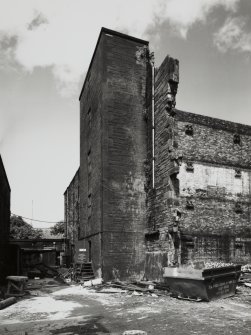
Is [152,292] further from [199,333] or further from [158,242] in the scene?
[199,333]

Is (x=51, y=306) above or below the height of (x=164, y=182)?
below

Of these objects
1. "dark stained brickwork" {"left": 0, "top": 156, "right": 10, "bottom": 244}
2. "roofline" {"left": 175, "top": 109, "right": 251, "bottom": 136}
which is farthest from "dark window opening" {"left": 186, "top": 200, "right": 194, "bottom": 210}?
"dark stained brickwork" {"left": 0, "top": 156, "right": 10, "bottom": 244}

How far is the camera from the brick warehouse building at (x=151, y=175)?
63.1ft

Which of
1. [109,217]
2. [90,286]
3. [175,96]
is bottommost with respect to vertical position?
[90,286]

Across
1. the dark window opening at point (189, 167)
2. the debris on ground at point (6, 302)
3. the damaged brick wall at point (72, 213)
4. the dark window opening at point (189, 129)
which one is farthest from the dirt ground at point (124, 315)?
the damaged brick wall at point (72, 213)

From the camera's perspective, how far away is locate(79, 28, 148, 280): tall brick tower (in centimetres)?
1969

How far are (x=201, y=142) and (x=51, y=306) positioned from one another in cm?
1502

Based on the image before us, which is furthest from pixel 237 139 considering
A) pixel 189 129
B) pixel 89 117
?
pixel 89 117

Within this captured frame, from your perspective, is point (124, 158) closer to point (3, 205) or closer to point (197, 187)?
point (197, 187)

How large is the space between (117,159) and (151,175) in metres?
2.23

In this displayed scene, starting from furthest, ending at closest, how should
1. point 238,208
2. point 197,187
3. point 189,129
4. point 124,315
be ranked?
point 238,208, point 189,129, point 197,187, point 124,315

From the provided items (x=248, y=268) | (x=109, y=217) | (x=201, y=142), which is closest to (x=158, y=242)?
(x=109, y=217)

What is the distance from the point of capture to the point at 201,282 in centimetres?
1205

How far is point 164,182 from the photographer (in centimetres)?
1898
